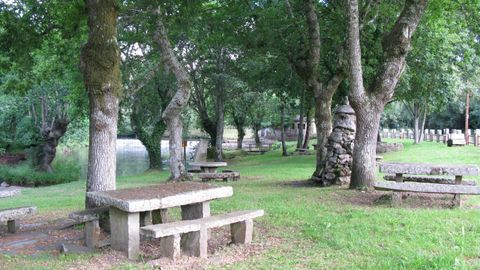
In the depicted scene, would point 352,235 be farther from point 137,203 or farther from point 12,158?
point 12,158

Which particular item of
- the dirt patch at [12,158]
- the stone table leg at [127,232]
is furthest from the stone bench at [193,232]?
the dirt patch at [12,158]

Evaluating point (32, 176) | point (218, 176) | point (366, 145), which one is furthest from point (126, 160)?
point (366, 145)

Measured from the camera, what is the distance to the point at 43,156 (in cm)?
2836

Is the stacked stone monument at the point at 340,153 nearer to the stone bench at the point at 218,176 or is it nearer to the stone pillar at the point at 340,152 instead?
the stone pillar at the point at 340,152

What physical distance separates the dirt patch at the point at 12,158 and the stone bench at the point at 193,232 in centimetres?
2982

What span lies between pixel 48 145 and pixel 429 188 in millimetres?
25176

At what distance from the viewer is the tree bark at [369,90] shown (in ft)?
34.8

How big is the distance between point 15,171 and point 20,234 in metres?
21.8

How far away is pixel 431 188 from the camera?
28.0 ft

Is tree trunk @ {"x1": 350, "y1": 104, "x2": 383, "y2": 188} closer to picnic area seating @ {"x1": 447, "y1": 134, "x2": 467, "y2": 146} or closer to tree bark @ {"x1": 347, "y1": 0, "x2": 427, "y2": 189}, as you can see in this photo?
tree bark @ {"x1": 347, "y1": 0, "x2": 427, "y2": 189}

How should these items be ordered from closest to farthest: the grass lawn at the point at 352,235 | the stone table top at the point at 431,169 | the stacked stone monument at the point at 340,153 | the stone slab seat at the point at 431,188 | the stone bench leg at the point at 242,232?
1. the grass lawn at the point at 352,235
2. the stone bench leg at the point at 242,232
3. the stone slab seat at the point at 431,188
4. the stone table top at the point at 431,169
5. the stacked stone monument at the point at 340,153

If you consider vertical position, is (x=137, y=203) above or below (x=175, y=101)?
below

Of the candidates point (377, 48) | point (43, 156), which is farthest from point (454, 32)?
point (43, 156)

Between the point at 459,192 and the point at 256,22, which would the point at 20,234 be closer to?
the point at 459,192
